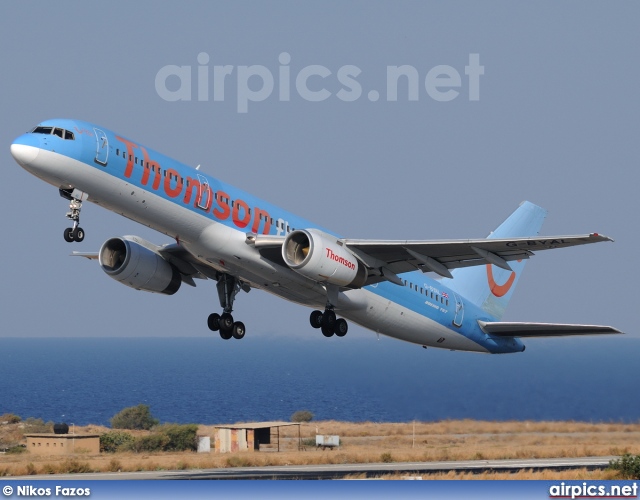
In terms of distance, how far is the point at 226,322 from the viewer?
39.9 m

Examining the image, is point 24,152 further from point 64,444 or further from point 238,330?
point 64,444

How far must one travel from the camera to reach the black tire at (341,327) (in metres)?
37.7

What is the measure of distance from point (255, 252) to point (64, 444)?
2966 cm

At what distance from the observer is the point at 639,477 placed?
3797cm

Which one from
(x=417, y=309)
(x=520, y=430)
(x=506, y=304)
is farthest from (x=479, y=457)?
(x=417, y=309)

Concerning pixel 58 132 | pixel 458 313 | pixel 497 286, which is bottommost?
pixel 458 313

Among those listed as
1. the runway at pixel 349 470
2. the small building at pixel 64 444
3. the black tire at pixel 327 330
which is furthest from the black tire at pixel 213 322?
the small building at pixel 64 444

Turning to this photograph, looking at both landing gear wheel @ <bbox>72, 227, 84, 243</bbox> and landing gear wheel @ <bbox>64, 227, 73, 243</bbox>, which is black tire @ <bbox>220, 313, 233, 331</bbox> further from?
landing gear wheel @ <bbox>64, 227, 73, 243</bbox>

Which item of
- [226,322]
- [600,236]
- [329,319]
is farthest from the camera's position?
[226,322]

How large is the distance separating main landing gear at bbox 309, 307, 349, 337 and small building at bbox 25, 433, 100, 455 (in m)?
26.2

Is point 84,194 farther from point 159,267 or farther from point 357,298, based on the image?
point 357,298

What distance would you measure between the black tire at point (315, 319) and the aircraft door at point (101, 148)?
34.2ft

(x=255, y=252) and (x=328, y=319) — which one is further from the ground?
(x=255, y=252)

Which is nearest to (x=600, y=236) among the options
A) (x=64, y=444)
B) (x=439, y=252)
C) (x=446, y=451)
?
(x=439, y=252)
